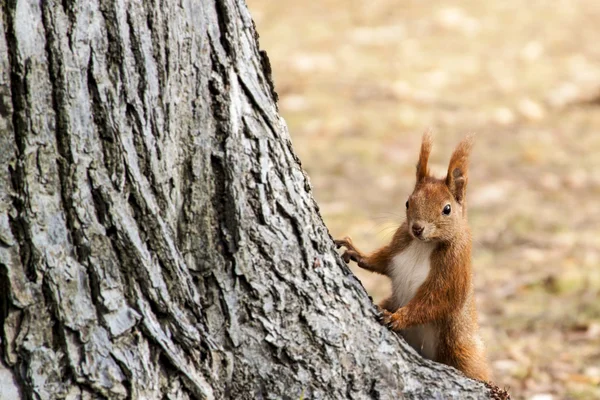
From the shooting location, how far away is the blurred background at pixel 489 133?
4.38m

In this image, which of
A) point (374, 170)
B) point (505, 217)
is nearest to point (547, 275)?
point (505, 217)

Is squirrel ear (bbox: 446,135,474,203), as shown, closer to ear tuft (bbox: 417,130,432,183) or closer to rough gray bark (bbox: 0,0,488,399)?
→ ear tuft (bbox: 417,130,432,183)

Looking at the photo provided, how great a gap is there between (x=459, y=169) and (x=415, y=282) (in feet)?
1.29

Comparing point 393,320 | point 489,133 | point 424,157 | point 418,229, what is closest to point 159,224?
point 393,320

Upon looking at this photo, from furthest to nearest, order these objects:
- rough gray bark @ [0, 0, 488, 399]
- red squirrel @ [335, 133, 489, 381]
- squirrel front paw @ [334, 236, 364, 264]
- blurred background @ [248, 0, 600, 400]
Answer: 1. blurred background @ [248, 0, 600, 400]
2. squirrel front paw @ [334, 236, 364, 264]
3. red squirrel @ [335, 133, 489, 381]
4. rough gray bark @ [0, 0, 488, 399]

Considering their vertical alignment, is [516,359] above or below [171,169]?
above

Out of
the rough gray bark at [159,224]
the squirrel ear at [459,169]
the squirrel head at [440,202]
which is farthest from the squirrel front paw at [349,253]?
the rough gray bark at [159,224]

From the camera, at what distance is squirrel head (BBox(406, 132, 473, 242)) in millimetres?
2758

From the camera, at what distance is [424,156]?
2830 millimetres

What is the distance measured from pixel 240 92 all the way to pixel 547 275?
3.12 m

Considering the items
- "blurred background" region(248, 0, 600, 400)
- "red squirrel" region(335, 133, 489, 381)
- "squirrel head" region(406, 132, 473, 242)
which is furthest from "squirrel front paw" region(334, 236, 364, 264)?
"blurred background" region(248, 0, 600, 400)

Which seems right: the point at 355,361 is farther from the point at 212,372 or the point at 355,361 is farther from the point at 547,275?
the point at 547,275

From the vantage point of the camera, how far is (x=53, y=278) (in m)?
1.95

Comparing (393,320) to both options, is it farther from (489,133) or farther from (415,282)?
(489,133)
